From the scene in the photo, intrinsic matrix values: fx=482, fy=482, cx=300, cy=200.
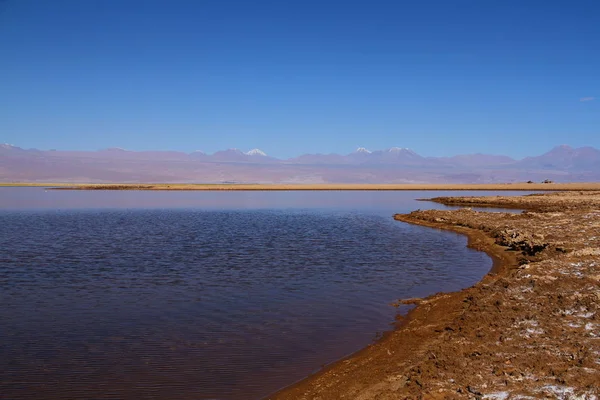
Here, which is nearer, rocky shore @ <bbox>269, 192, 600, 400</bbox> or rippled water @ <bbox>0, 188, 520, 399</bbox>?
rocky shore @ <bbox>269, 192, 600, 400</bbox>

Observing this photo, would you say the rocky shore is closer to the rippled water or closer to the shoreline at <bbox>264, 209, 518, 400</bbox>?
the shoreline at <bbox>264, 209, 518, 400</bbox>

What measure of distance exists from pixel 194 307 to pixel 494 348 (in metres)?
7.79

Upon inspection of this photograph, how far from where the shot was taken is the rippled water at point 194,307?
28.9ft

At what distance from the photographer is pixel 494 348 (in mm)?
8672

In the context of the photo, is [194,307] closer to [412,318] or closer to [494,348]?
[412,318]

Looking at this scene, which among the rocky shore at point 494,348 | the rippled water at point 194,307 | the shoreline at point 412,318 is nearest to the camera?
the rocky shore at point 494,348

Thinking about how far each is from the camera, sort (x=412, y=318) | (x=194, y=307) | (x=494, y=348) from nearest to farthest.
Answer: (x=494, y=348) < (x=412, y=318) < (x=194, y=307)

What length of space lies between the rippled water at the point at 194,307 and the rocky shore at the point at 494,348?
99 centimetres

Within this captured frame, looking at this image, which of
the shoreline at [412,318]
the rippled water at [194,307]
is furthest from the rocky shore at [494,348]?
the rippled water at [194,307]

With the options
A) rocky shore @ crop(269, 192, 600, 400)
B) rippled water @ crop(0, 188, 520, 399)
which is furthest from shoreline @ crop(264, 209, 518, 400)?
rippled water @ crop(0, 188, 520, 399)

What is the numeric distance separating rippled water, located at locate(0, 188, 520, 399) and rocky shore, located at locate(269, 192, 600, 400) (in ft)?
3.25

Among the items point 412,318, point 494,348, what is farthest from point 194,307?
point 494,348

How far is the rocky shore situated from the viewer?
714 centimetres

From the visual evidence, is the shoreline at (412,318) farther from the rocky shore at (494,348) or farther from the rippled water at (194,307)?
the rippled water at (194,307)
